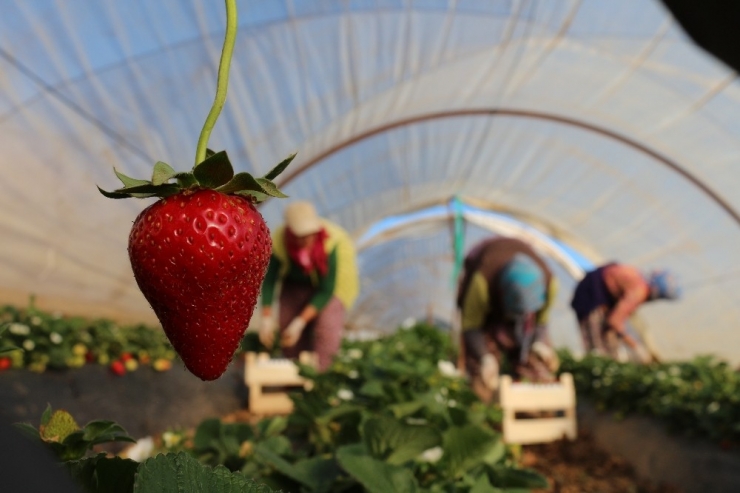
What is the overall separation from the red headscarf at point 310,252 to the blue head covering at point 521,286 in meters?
1.31

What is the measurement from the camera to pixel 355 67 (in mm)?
8656

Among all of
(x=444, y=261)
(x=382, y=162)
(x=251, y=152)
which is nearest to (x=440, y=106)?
(x=382, y=162)

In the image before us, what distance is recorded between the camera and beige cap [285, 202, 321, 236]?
183 inches

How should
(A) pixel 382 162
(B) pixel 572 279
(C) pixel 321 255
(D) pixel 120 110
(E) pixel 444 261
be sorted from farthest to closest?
(E) pixel 444 261
(B) pixel 572 279
(A) pixel 382 162
(D) pixel 120 110
(C) pixel 321 255

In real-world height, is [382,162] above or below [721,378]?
above

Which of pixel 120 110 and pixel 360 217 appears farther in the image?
pixel 360 217

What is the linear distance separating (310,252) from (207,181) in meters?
4.16

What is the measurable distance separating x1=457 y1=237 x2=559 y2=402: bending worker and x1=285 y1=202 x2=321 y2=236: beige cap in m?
1.43

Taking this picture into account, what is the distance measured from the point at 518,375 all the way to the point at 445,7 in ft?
14.1

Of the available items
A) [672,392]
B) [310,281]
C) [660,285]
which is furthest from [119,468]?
[660,285]

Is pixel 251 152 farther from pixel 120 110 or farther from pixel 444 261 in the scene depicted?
pixel 444 261

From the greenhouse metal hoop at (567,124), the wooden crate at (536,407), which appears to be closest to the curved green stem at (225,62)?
the wooden crate at (536,407)

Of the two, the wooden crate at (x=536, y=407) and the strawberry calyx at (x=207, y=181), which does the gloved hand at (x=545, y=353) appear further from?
the strawberry calyx at (x=207, y=181)

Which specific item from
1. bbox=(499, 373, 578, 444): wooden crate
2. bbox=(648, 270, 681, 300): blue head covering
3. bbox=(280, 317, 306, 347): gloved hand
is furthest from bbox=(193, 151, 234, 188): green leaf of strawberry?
bbox=(648, 270, 681, 300): blue head covering
